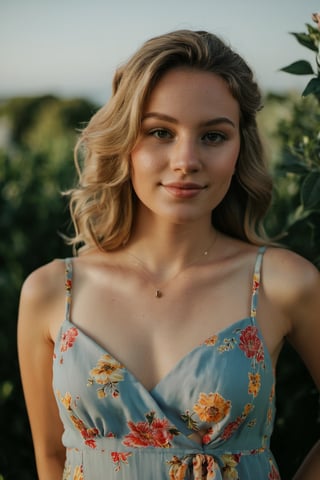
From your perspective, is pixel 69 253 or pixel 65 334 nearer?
pixel 65 334

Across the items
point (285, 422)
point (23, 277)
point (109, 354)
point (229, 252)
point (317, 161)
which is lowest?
point (285, 422)

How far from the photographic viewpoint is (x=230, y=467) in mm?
2727

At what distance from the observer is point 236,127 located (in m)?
2.87

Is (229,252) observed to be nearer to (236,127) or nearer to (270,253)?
(270,253)

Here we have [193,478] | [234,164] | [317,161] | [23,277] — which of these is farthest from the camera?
[23,277]

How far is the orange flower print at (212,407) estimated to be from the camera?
264 cm

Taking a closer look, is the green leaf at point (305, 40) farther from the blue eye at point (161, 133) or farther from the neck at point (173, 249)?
the neck at point (173, 249)

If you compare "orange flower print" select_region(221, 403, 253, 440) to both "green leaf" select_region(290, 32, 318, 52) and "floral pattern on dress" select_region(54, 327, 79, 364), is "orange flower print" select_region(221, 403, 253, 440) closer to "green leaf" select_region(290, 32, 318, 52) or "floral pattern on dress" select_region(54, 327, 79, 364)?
"floral pattern on dress" select_region(54, 327, 79, 364)

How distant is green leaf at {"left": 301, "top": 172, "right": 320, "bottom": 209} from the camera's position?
301 cm

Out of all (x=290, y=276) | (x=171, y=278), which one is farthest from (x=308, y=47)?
(x=171, y=278)

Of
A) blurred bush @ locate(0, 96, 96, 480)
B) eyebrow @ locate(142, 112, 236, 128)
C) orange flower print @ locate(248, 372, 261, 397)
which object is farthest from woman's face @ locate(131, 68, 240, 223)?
blurred bush @ locate(0, 96, 96, 480)

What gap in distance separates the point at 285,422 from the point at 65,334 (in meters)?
1.39

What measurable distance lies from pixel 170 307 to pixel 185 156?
1.76 ft

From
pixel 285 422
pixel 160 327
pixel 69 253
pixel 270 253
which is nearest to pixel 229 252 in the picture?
pixel 270 253
